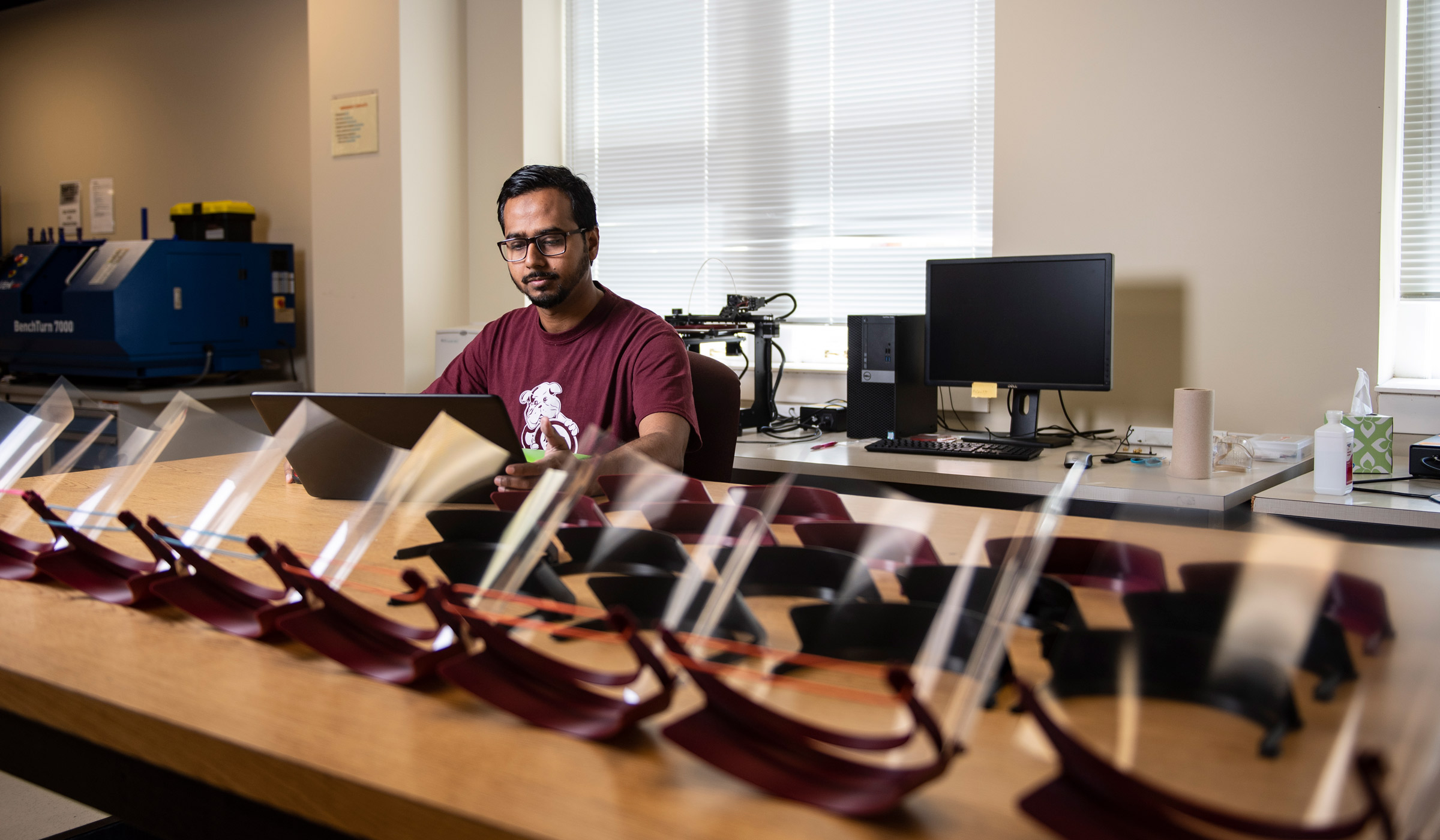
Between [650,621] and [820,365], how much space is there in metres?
2.95

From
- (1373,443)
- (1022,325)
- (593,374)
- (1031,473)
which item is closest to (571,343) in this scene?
(593,374)

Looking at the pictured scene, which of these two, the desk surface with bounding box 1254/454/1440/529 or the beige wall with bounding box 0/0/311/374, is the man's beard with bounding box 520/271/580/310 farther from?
the beige wall with bounding box 0/0/311/374

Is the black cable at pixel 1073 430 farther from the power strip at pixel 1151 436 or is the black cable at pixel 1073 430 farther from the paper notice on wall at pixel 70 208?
the paper notice on wall at pixel 70 208

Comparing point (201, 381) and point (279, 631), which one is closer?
point (279, 631)

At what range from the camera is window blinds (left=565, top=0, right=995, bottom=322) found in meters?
3.39

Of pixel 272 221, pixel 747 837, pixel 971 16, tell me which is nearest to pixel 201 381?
pixel 272 221

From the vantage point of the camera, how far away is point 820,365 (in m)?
3.59

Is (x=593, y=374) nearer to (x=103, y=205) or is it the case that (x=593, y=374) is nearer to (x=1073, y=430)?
(x=1073, y=430)

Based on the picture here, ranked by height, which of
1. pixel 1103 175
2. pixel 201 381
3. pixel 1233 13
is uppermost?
pixel 1233 13

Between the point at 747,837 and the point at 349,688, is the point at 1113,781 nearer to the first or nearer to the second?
the point at 747,837

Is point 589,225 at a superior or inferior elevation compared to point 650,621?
superior

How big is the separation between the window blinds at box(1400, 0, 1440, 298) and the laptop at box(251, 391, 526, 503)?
255 cm

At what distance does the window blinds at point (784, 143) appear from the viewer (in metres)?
3.39

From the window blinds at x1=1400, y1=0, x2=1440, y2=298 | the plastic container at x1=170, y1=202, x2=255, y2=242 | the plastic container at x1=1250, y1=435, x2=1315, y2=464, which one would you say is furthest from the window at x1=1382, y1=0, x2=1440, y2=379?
the plastic container at x1=170, y1=202, x2=255, y2=242
